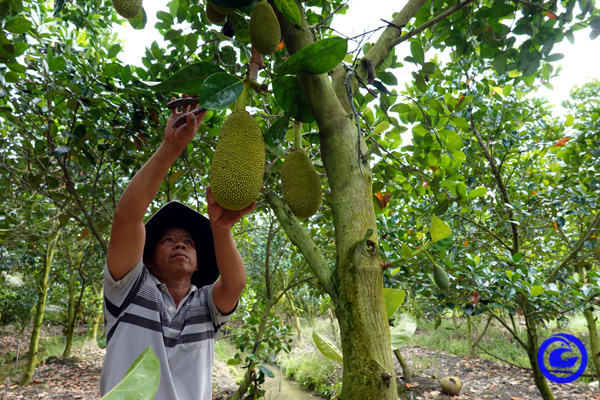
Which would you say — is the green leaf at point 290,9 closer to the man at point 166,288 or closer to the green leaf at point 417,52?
the man at point 166,288

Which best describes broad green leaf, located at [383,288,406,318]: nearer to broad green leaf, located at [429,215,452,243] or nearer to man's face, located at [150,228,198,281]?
broad green leaf, located at [429,215,452,243]

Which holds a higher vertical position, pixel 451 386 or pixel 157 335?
pixel 157 335

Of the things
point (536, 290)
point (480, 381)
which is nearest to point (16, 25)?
point (536, 290)

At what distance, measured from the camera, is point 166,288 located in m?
1.25

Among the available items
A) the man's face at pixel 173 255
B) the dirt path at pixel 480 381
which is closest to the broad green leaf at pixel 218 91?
the man's face at pixel 173 255

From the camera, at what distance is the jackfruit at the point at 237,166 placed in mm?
619

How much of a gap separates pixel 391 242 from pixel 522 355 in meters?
5.49

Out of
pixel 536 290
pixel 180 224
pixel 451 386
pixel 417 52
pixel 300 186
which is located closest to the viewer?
pixel 300 186

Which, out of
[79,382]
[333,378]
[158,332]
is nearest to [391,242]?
[158,332]

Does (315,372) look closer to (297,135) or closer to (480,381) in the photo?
(480,381)

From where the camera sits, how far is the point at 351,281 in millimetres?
522

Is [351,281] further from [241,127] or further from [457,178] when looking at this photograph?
[457,178]

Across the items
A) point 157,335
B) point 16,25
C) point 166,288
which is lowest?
point 157,335

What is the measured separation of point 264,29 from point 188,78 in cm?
16
